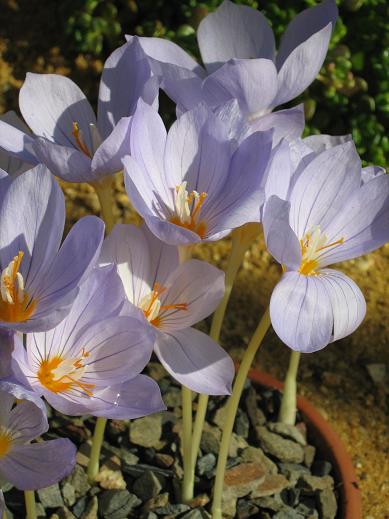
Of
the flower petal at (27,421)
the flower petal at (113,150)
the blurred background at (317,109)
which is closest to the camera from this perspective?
the flower petal at (27,421)

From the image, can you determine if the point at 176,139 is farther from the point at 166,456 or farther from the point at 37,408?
the point at 166,456

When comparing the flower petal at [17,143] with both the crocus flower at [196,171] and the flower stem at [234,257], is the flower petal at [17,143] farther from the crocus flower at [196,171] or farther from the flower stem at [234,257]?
the flower stem at [234,257]

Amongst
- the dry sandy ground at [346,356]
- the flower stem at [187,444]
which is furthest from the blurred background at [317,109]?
the flower stem at [187,444]

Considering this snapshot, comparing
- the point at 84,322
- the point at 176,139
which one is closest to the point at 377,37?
the point at 176,139

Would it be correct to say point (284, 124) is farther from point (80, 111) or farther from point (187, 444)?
point (187, 444)

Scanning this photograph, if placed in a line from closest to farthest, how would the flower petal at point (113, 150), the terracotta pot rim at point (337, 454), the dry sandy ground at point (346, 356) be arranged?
1. the flower petal at point (113, 150)
2. the terracotta pot rim at point (337, 454)
3. the dry sandy ground at point (346, 356)
